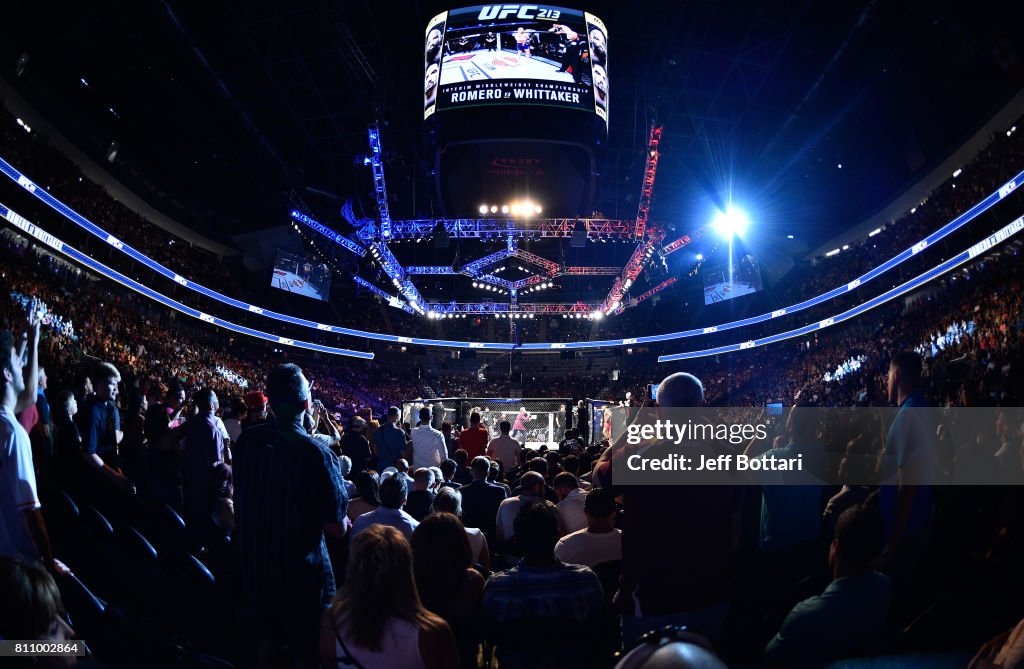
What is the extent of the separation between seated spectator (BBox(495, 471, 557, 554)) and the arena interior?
0.09 ft

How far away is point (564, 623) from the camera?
97.9 inches

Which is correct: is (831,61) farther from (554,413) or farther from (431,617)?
(431,617)

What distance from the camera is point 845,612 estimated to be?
243 centimetres

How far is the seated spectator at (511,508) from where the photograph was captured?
15.4 ft

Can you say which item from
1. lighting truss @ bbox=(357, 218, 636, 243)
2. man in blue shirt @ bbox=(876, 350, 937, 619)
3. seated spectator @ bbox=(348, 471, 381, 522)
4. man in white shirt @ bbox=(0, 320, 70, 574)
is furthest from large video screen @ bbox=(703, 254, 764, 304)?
man in white shirt @ bbox=(0, 320, 70, 574)

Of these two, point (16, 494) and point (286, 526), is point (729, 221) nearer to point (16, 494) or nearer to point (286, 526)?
point (286, 526)

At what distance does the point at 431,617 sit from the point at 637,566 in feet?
3.23

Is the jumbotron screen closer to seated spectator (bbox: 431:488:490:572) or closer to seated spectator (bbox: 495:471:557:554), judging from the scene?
seated spectator (bbox: 495:471:557:554)

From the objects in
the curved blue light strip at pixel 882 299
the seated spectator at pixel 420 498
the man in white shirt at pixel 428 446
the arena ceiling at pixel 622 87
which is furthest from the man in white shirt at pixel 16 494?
the curved blue light strip at pixel 882 299

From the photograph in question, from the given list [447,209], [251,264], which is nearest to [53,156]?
[251,264]

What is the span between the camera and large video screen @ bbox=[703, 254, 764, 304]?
2622 centimetres

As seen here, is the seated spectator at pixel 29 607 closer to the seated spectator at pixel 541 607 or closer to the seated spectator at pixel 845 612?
the seated spectator at pixel 541 607

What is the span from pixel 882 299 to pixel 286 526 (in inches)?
906

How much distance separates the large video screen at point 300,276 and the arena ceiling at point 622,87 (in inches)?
245
